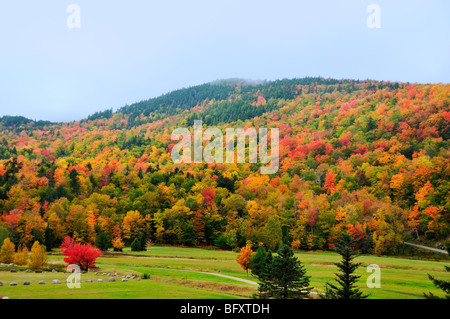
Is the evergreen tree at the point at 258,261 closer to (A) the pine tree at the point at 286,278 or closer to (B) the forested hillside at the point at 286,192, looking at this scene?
(A) the pine tree at the point at 286,278

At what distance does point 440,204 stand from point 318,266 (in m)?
36.7

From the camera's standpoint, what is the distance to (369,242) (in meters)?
58.5

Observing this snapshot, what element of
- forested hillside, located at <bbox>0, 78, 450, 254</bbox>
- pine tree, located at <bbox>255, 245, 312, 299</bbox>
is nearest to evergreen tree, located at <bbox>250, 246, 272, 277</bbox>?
pine tree, located at <bbox>255, 245, 312, 299</bbox>

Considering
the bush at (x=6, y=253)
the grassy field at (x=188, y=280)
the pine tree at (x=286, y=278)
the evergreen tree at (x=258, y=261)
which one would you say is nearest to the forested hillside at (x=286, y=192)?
the grassy field at (x=188, y=280)

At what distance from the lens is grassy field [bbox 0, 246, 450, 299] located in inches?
932

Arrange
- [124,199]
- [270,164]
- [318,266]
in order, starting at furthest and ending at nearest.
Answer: [270,164] < [124,199] < [318,266]

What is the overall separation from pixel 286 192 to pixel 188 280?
59.7 m

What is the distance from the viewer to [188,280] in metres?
32.6

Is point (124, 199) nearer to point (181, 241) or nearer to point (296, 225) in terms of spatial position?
point (181, 241)

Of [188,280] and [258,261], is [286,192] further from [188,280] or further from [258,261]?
[188,280]

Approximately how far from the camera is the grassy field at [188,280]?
23670 mm

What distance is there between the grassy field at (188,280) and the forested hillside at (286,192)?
15652 mm

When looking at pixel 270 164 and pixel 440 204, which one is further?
pixel 270 164
